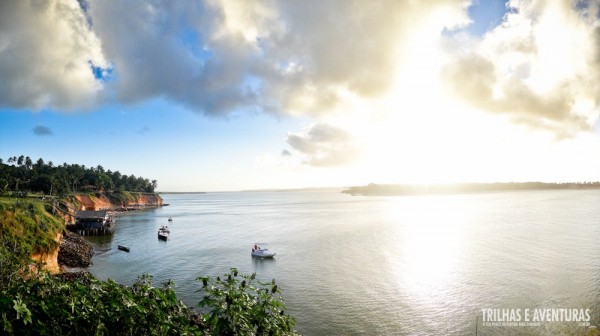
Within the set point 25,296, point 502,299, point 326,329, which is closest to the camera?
point 25,296

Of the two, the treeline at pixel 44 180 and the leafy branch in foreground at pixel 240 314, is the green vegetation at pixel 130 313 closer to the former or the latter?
the leafy branch in foreground at pixel 240 314

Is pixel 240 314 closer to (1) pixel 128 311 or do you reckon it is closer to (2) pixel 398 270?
(1) pixel 128 311

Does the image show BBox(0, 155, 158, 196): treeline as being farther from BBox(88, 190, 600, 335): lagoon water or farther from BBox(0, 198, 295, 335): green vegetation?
BBox(0, 198, 295, 335): green vegetation

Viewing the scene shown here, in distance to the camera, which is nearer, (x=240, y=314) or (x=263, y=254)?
(x=240, y=314)

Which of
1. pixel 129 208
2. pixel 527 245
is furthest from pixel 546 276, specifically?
pixel 129 208

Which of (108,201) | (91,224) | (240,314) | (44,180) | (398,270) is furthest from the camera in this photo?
(108,201)

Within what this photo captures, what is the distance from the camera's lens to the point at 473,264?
51938 millimetres

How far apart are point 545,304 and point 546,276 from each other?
446 inches

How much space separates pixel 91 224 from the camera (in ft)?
288

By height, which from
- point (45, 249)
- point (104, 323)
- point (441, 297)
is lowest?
point (441, 297)

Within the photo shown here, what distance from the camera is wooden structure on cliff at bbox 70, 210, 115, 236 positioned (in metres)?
85.4

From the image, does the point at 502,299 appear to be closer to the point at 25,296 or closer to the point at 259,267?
the point at 259,267

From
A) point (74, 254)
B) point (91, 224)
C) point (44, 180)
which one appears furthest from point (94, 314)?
point (44, 180)

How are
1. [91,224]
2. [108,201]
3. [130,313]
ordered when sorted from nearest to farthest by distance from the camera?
[130,313]
[91,224]
[108,201]
